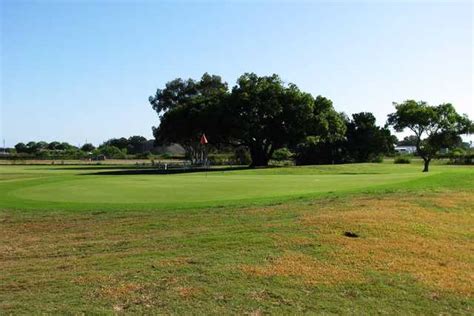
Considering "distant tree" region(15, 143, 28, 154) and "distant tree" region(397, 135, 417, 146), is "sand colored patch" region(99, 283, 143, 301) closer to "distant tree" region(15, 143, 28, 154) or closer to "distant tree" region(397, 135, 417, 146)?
"distant tree" region(397, 135, 417, 146)

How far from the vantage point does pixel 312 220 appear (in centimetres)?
1188

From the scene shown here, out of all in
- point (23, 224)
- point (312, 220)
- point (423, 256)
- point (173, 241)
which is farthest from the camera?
point (23, 224)

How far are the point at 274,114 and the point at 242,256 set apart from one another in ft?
148

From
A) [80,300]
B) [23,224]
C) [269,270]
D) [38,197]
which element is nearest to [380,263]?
[269,270]

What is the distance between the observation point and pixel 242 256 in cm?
902

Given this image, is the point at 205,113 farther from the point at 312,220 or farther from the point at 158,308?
the point at 158,308

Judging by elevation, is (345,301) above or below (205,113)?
below

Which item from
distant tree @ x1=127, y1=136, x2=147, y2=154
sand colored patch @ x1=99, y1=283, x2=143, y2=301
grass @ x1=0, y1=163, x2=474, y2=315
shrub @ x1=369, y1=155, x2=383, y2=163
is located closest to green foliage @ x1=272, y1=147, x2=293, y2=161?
shrub @ x1=369, y1=155, x2=383, y2=163

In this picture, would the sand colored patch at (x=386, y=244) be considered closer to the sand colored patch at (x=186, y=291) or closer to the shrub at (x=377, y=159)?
the sand colored patch at (x=186, y=291)

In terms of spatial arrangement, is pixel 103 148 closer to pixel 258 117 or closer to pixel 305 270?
pixel 258 117

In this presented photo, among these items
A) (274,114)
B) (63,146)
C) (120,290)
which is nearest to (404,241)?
(120,290)

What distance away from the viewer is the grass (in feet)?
23.4

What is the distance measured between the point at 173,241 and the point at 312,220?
3174 millimetres

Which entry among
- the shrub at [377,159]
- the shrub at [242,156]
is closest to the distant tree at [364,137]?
the shrub at [377,159]
